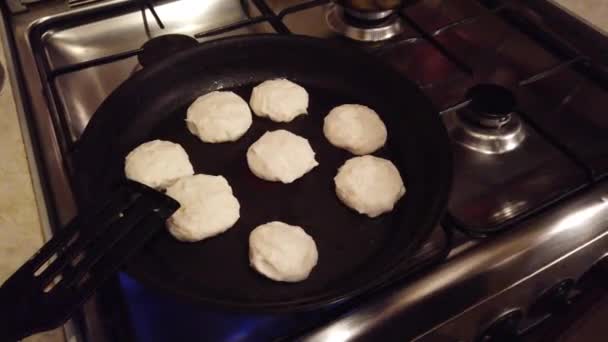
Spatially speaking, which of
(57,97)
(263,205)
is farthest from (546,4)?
(57,97)

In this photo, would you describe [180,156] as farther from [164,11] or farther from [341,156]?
[164,11]

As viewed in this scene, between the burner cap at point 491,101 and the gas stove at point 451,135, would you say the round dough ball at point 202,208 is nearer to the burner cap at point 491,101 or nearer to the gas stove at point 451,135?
the gas stove at point 451,135

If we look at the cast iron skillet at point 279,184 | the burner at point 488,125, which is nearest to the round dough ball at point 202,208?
Result: the cast iron skillet at point 279,184

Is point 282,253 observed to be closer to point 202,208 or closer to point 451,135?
point 202,208

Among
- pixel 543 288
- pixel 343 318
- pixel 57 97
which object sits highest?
pixel 57 97

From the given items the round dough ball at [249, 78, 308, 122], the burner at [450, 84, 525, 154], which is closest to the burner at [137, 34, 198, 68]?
the round dough ball at [249, 78, 308, 122]

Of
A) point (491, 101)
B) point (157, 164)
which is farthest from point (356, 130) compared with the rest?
point (157, 164)

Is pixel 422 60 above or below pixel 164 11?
below
